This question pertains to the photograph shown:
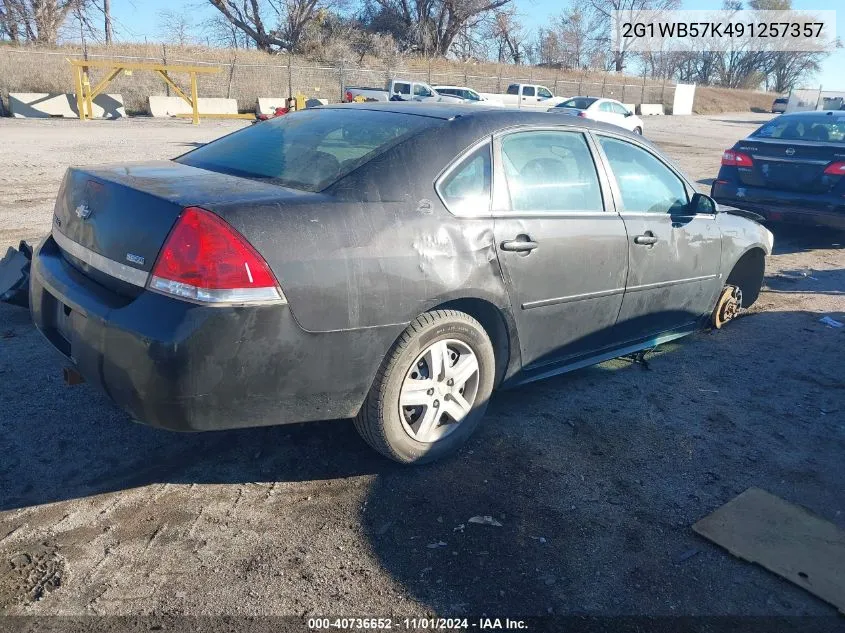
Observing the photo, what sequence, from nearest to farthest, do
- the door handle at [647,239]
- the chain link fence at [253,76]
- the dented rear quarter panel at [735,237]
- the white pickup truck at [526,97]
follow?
the door handle at [647,239] → the dented rear quarter panel at [735,237] → the chain link fence at [253,76] → the white pickup truck at [526,97]

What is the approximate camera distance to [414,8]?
52.9 m

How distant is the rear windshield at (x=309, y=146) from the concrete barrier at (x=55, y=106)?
26.3 m

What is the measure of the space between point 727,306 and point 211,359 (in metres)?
4.32

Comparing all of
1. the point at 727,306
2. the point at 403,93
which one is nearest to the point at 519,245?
the point at 727,306

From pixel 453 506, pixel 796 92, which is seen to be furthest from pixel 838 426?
pixel 796 92

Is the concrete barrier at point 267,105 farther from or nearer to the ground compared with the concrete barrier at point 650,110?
nearer to the ground

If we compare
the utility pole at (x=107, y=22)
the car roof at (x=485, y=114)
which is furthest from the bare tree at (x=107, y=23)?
the car roof at (x=485, y=114)

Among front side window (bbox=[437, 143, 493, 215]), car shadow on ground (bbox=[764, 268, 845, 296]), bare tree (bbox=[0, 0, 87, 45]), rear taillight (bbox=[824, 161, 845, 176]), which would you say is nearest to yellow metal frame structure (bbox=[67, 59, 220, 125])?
bare tree (bbox=[0, 0, 87, 45])

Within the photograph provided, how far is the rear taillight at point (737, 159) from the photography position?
8.84m

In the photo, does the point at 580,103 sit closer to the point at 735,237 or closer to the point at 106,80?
the point at 106,80

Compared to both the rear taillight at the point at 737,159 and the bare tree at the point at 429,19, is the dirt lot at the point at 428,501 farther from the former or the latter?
the bare tree at the point at 429,19

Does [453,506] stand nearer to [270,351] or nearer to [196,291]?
[270,351]

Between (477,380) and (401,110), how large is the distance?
59.7 inches

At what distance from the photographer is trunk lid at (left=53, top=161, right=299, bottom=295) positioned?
2.77 m
